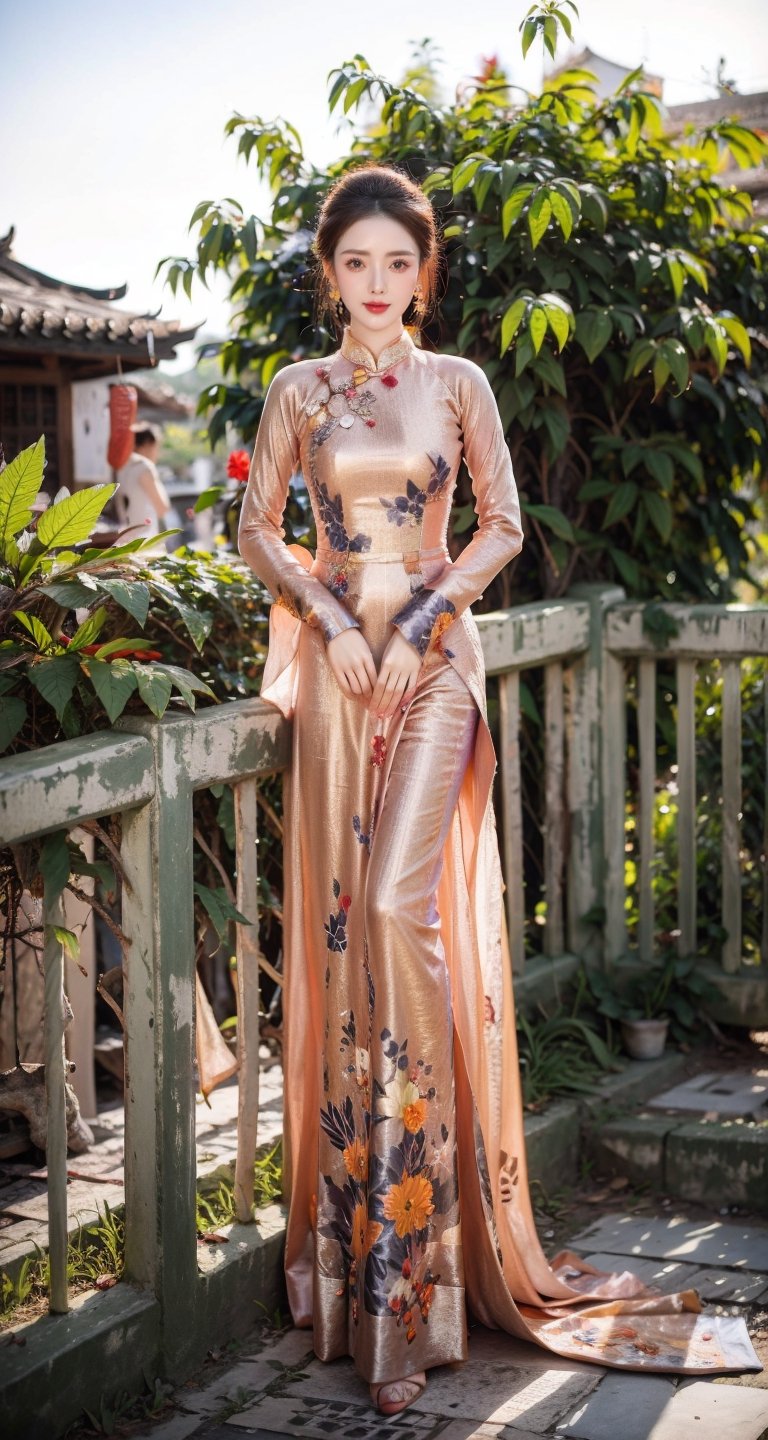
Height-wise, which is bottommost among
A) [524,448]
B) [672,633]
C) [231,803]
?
[231,803]

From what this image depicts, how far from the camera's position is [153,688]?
7.91 ft

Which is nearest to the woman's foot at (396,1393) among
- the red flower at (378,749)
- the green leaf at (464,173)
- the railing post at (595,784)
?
the red flower at (378,749)

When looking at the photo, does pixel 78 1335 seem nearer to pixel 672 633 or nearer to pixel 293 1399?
pixel 293 1399

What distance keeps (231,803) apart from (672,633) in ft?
4.53

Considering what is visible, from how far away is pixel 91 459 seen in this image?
696 cm

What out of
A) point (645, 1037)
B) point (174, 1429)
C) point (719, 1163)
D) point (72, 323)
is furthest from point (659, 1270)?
point (72, 323)

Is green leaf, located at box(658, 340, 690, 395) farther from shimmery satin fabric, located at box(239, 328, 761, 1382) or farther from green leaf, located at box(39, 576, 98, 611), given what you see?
green leaf, located at box(39, 576, 98, 611)

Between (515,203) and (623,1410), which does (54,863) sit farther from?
(515,203)

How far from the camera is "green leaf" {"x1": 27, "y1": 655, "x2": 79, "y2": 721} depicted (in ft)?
7.60

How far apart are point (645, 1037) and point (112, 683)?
77.6 inches

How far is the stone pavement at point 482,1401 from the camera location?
91.1 inches

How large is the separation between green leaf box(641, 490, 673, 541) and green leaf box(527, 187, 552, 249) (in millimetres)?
847

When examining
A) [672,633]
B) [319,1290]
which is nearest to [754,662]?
[672,633]

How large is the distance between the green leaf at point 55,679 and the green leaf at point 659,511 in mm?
1990
